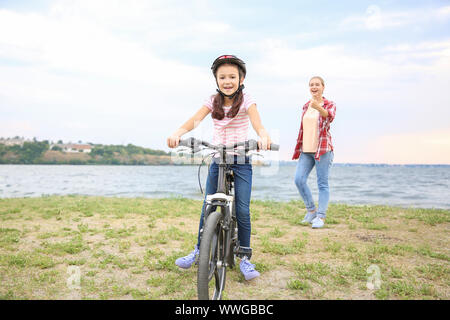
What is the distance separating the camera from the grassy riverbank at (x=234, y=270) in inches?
127

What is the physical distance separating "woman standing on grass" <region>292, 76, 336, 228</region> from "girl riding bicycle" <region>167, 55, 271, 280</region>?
104 inches

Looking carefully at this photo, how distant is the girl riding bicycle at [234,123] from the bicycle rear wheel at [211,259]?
21.9 inches

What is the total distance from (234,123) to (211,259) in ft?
4.87

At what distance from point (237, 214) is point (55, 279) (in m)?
2.14

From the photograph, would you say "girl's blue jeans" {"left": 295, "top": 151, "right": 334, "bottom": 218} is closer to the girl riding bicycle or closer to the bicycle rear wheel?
the girl riding bicycle

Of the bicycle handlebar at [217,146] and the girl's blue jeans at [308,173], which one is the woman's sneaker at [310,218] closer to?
the girl's blue jeans at [308,173]

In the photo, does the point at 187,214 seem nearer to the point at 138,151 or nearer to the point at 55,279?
the point at 55,279

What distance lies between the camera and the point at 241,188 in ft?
11.5

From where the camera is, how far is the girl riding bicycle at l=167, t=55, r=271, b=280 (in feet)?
10.8

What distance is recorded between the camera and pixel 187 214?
755cm

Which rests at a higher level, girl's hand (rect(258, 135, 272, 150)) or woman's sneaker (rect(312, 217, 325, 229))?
girl's hand (rect(258, 135, 272, 150))

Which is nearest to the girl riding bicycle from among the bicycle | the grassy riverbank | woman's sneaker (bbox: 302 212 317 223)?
the bicycle
